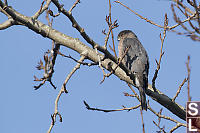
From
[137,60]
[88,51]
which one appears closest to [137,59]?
[137,60]

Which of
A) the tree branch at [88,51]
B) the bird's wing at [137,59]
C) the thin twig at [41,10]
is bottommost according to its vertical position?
the tree branch at [88,51]

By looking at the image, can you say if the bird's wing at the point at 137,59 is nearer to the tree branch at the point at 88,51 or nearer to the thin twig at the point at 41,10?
the tree branch at the point at 88,51

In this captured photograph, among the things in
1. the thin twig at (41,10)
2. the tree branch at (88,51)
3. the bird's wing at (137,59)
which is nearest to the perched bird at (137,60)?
the bird's wing at (137,59)

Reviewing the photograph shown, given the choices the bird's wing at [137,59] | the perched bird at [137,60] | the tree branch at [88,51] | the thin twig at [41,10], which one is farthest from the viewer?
the bird's wing at [137,59]

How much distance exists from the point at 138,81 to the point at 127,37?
2.21 m

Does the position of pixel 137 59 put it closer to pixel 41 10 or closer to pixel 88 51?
pixel 88 51

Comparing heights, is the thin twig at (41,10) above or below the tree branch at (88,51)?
above

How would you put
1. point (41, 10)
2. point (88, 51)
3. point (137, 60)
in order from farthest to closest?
1. point (137, 60)
2. point (88, 51)
3. point (41, 10)

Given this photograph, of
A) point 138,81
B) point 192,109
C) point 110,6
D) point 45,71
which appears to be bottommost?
point 192,109

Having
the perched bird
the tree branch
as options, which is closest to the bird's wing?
the perched bird

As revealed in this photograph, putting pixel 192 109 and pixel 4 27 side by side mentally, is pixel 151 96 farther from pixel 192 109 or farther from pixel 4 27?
pixel 4 27

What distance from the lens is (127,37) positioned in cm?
786

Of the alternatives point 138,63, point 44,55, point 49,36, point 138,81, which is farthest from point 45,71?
point 138,63

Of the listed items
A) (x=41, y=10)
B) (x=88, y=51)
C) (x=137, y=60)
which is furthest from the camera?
(x=137, y=60)
